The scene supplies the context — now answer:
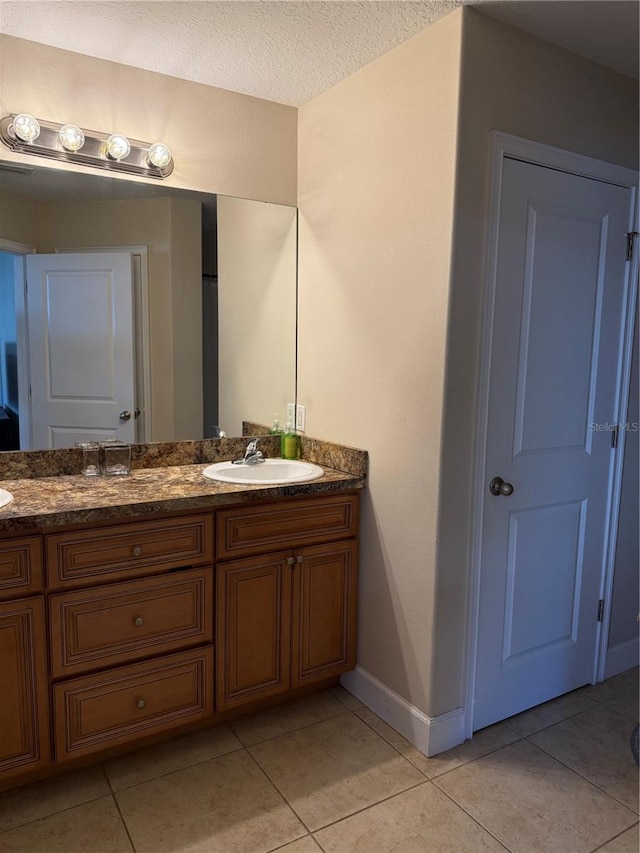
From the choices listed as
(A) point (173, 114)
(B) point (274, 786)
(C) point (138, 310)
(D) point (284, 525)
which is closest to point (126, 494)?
(D) point (284, 525)

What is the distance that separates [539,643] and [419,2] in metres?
2.14

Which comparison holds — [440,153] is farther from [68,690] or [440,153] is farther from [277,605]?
[68,690]

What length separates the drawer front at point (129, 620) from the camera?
1.72 m

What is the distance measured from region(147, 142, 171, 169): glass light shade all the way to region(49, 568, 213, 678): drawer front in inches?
56.4

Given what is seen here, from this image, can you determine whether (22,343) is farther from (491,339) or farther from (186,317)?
(491,339)

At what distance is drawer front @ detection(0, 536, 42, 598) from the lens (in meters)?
1.61

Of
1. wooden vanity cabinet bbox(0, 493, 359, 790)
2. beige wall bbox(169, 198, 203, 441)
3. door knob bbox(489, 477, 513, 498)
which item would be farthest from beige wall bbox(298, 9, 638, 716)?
beige wall bbox(169, 198, 203, 441)

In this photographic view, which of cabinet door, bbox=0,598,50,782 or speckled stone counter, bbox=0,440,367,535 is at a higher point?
speckled stone counter, bbox=0,440,367,535

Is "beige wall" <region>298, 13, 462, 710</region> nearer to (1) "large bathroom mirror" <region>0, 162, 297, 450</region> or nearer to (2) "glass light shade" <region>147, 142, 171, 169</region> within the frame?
(1) "large bathroom mirror" <region>0, 162, 297, 450</region>

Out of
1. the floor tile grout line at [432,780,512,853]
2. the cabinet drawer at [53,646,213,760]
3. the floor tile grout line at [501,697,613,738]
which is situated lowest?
the floor tile grout line at [432,780,512,853]

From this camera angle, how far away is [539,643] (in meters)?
2.23

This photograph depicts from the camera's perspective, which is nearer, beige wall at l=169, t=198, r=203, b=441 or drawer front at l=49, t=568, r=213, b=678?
drawer front at l=49, t=568, r=213, b=678

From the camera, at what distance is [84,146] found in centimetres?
205

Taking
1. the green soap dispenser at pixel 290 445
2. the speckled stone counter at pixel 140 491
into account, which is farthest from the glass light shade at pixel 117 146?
the green soap dispenser at pixel 290 445
